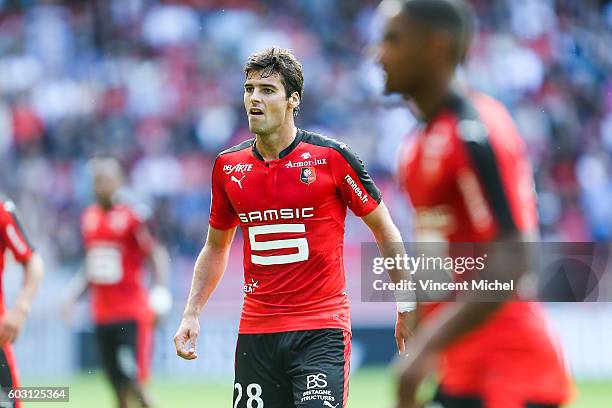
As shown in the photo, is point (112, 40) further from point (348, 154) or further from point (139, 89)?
point (348, 154)

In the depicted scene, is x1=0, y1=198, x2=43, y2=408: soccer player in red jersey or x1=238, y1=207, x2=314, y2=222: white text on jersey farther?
x1=0, y1=198, x2=43, y2=408: soccer player in red jersey

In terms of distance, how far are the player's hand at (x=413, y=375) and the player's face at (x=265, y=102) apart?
308cm

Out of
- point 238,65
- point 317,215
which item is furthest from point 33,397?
point 238,65

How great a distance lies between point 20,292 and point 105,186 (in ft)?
14.5

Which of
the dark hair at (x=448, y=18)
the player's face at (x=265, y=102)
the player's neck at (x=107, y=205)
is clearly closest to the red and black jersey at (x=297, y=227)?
the player's face at (x=265, y=102)

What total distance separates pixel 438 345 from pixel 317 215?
2.89 m

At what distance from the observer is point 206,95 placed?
18.7 m

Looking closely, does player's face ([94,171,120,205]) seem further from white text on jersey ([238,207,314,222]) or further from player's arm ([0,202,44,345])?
white text on jersey ([238,207,314,222])

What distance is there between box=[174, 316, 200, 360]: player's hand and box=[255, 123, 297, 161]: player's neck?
105 centimetres

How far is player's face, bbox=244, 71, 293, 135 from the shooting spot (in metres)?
Answer: 6.30

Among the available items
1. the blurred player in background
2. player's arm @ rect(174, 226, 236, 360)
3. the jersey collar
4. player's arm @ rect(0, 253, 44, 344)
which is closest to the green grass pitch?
the blurred player in background

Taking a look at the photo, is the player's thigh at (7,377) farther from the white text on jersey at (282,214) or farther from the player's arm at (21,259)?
the white text on jersey at (282,214)

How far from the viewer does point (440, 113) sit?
3.64m

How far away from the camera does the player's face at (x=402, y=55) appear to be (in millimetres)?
3557
